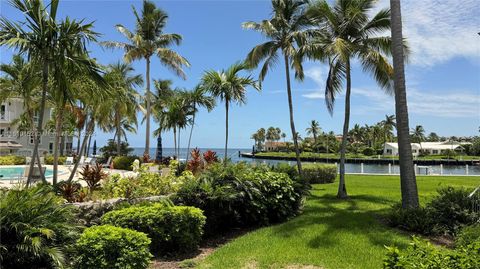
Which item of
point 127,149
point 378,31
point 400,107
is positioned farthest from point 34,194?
point 127,149

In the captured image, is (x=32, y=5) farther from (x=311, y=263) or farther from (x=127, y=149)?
(x=127, y=149)

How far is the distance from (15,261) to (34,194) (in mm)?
1158

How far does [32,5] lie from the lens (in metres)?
6.92

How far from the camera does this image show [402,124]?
9562 mm

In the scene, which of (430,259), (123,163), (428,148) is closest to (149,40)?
(123,163)

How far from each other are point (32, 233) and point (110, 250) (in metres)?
1.06

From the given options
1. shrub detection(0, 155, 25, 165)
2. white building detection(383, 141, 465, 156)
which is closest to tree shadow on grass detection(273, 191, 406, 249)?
shrub detection(0, 155, 25, 165)

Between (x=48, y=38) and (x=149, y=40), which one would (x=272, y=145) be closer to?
(x=149, y=40)

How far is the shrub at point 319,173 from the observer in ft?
63.6

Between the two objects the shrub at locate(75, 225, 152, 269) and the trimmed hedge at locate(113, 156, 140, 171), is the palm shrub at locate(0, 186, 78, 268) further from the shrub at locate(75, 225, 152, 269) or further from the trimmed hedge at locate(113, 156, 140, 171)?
the trimmed hedge at locate(113, 156, 140, 171)

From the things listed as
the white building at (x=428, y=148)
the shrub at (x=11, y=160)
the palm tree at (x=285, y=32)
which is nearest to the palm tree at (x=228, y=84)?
the palm tree at (x=285, y=32)

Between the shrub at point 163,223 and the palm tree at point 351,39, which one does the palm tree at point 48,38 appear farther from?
the palm tree at point 351,39

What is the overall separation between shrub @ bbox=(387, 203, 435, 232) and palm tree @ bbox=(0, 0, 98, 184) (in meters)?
7.23

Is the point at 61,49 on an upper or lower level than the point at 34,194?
upper
